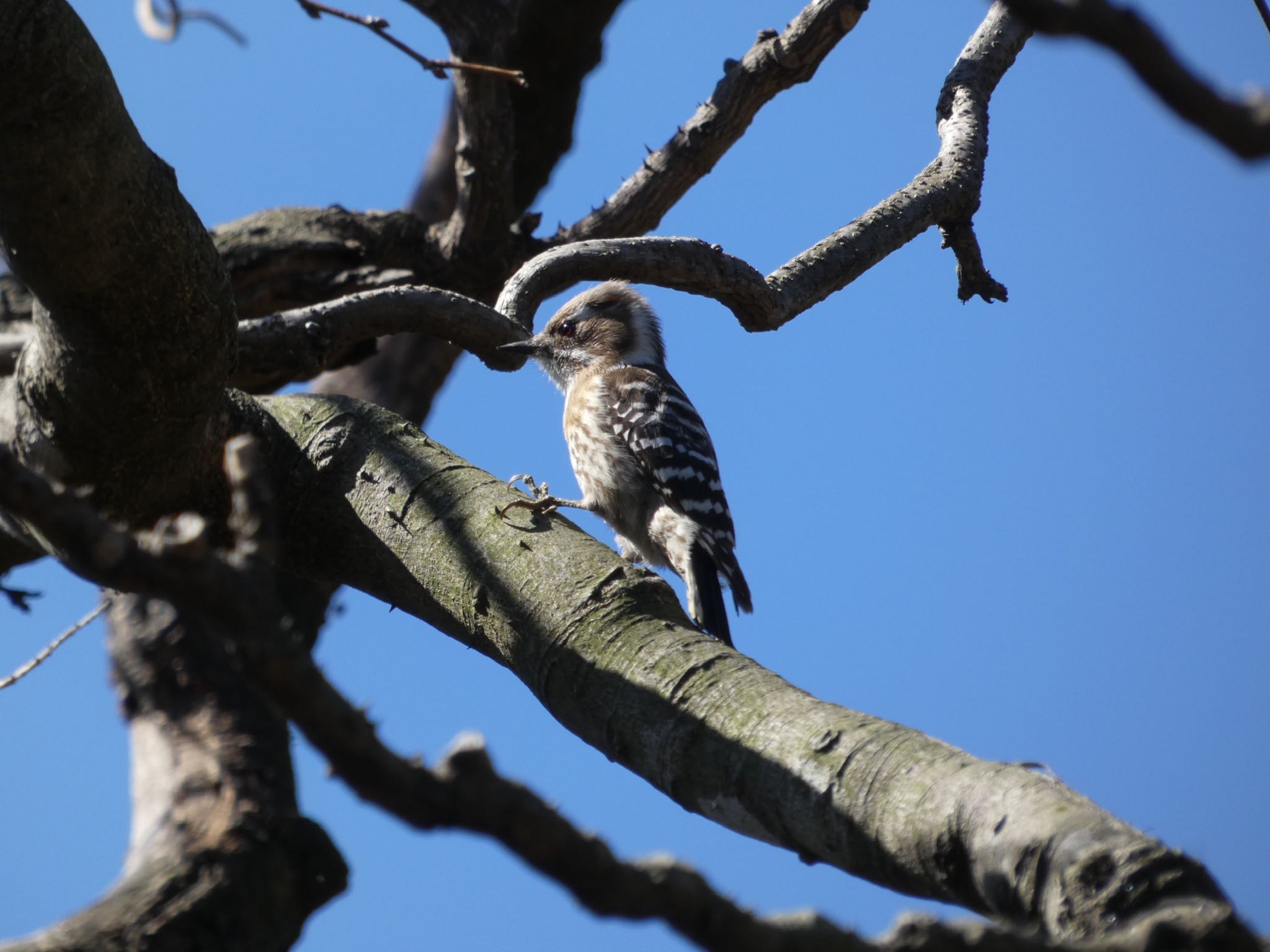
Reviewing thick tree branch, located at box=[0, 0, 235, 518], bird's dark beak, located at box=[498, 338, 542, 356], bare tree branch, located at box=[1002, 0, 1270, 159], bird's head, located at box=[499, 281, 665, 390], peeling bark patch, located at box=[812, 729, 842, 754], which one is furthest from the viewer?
bird's head, located at box=[499, 281, 665, 390]

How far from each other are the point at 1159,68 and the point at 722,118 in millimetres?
4004

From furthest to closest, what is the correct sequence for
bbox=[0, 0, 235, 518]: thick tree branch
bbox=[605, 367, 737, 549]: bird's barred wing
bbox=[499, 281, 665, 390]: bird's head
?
1. bbox=[499, 281, 665, 390]: bird's head
2. bbox=[605, 367, 737, 549]: bird's barred wing
3. bbox=[0, 0, 235, 518]: thick tree branch

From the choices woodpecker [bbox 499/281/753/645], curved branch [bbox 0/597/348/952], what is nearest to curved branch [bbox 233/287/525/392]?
woodpecker [bbox 499/281/753/645]

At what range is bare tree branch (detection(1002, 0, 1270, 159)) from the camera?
908 mm

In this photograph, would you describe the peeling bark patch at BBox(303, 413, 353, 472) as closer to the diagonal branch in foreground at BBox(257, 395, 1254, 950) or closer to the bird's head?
the diagonal branch in foreground at BBox(257, 395, 1254, 950)

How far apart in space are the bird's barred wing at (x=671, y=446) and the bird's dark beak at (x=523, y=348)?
397 mm

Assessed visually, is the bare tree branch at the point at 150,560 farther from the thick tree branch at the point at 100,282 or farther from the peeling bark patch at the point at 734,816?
the thick tree branch at the point at 100,282

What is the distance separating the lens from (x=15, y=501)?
1.16 metres

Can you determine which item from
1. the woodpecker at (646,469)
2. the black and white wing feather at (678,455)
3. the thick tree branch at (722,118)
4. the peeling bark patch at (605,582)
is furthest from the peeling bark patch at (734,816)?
the thick tree branch at (722,118)

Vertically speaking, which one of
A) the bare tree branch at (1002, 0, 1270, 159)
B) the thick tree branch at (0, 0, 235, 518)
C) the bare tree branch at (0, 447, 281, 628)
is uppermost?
the thick tree branch at (0, 0, 235, 518)

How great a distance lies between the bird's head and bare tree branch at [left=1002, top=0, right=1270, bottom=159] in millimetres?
5198

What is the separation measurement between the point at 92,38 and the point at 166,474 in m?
1.14

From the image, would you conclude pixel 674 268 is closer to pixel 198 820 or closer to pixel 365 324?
pixel 365 324

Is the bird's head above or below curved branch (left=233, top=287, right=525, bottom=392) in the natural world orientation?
above
